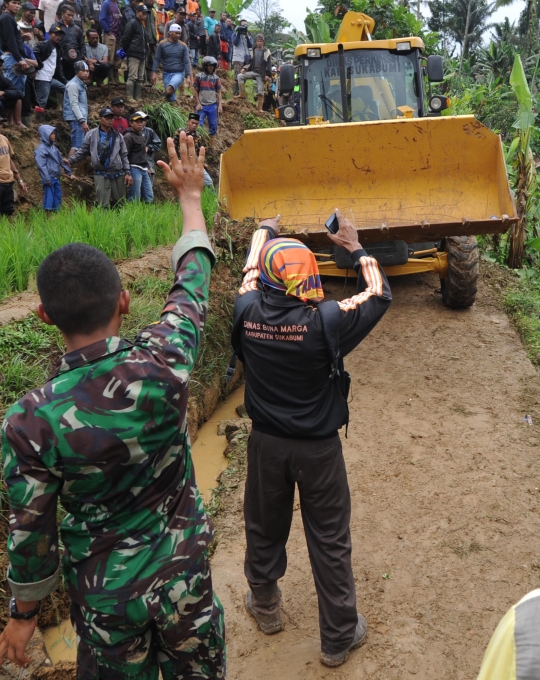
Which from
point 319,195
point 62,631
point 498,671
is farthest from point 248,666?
point 319,195

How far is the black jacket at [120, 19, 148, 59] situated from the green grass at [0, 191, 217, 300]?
4.84 meters

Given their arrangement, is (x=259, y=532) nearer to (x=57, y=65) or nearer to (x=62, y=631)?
(x=62, y=631)

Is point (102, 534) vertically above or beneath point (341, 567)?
above

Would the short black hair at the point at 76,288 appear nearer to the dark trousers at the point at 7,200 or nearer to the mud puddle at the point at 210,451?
the mud puddle at the point at 210,451

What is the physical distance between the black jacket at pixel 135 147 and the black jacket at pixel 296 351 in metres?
7.09

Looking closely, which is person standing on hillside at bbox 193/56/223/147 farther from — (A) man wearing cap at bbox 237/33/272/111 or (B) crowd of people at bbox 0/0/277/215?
(A) man wearing cap at bbox 237/33/272/111

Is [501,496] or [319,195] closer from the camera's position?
[501,496]

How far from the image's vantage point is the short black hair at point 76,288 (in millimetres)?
1727

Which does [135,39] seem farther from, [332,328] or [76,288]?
[76,288]

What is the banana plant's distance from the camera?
8516mm

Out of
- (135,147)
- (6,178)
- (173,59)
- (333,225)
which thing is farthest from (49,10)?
(333,225)

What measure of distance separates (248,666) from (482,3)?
51894 mm

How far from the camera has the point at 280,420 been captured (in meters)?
2.82

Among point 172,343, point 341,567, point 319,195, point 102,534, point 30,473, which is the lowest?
point 341,567
